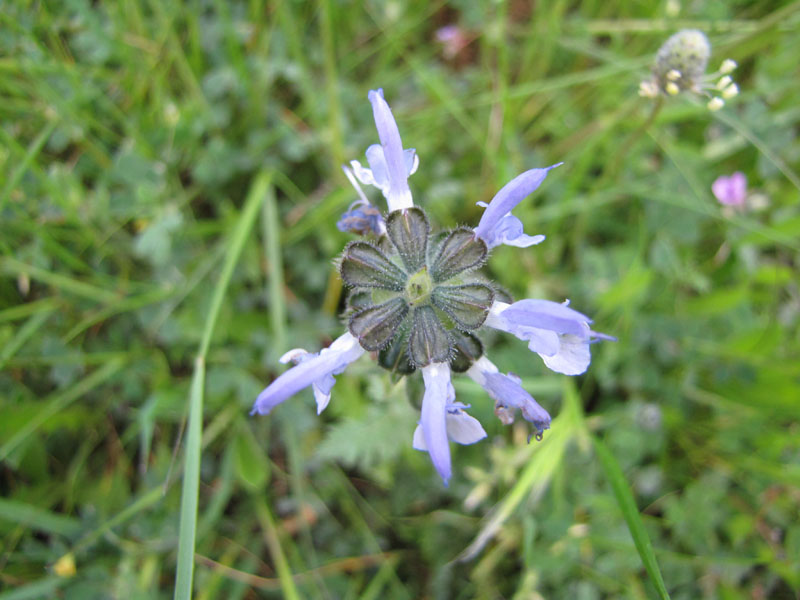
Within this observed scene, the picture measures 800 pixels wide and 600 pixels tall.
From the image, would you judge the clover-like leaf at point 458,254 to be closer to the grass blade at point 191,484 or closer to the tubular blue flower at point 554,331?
the tubular blue flower at point 554,331

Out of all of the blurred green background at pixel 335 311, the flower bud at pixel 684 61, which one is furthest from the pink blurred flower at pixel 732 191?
the flower bud at pixel 684 61

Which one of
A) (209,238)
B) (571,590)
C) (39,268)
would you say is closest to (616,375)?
(571,590)

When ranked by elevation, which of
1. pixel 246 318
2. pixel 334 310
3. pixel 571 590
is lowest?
pixel 571 590

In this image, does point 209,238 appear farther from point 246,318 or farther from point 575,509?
point 575,509

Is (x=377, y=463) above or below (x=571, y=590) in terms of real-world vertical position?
above

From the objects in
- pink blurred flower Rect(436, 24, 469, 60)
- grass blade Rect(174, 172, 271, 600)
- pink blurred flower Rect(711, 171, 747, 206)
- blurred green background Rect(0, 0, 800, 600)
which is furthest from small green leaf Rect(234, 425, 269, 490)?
pink blurred flower Rect(711, 171, 747, 206)

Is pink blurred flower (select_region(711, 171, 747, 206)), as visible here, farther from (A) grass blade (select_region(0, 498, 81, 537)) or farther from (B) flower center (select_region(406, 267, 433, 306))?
(A) grass blade (select_region(0, 498, 81, 537))

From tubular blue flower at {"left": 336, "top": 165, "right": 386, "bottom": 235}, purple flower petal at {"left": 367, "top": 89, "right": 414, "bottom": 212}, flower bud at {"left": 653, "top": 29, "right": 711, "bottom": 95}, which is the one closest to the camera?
purple flower petal at {"left": 367, "top": 89, "right": 414, "bottom": 212}
